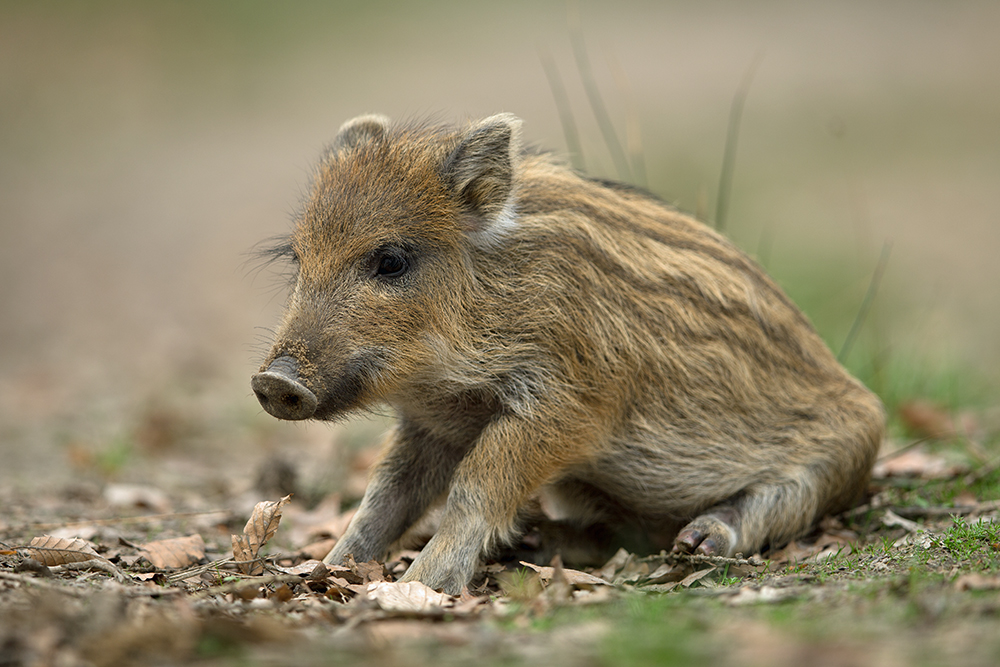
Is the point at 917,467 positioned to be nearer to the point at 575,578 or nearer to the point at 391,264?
the point at 575,578

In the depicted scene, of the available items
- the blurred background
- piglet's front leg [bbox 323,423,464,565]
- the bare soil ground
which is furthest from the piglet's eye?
the bare soil ground

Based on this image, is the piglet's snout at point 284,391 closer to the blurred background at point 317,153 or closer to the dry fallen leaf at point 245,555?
the dry fallen leaf at point 245,555

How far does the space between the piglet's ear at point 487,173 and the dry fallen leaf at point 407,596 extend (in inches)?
61.5

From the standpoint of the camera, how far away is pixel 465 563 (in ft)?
12.9

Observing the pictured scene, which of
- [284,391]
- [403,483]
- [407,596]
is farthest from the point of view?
[403,483]

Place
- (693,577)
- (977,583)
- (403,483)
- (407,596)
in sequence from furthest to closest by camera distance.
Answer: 1. (403,483)
2. (693,577)
3. (407,596)
4. (977,583)

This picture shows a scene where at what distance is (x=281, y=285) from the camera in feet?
15.7

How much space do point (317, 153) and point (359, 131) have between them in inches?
476

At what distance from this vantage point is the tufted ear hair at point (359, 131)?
471 centimetres

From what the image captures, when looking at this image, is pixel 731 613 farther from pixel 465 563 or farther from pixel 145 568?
pixel 145 568

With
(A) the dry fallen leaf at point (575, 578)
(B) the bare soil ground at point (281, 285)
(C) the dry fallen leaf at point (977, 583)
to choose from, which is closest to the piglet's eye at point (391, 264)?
(B) the bare soil ground at point (281, 285)

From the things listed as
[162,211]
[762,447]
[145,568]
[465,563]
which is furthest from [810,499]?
[162,211]

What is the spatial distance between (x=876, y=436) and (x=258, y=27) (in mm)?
24068

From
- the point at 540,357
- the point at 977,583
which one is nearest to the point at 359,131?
the point at 540,357
